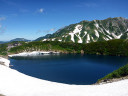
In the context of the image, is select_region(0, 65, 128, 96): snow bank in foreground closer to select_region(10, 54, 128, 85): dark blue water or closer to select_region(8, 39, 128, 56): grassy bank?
select_region(10, 54, 128, 85): dark blue water

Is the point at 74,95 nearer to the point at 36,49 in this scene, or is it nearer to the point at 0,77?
the point at 0,77

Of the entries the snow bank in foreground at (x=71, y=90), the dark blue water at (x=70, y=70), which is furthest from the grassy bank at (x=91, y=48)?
the snow bank in foreground at (x=71, y=90)

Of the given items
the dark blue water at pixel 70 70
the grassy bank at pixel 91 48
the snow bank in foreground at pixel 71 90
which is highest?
the grassy bank at pixel 91 48

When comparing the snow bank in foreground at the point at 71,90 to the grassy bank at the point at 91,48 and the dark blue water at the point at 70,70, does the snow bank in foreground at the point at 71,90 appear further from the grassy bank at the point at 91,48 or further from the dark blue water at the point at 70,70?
the grassy bank at the point at 91,48

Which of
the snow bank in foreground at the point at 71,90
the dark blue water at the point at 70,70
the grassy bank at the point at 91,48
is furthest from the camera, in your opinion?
the grassy bank at the point at 91,48

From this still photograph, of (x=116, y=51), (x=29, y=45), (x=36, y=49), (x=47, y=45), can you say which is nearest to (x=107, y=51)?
(x=116, y=51)

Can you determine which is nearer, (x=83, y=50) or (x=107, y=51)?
(x=107, y=51)

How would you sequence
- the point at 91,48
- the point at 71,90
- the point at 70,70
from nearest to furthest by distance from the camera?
the point at 71,90 → the point at 70,70 → the point at 91,48

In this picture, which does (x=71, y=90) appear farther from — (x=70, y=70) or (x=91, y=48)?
(x=91, y=48)

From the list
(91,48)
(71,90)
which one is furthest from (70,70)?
(91,48)

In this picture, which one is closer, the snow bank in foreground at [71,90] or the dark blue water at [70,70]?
the snow bank in foreground at [71,90]

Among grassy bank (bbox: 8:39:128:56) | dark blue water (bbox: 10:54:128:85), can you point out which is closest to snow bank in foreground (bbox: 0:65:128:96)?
dark blue water (bbox: 10:54:128:85)
